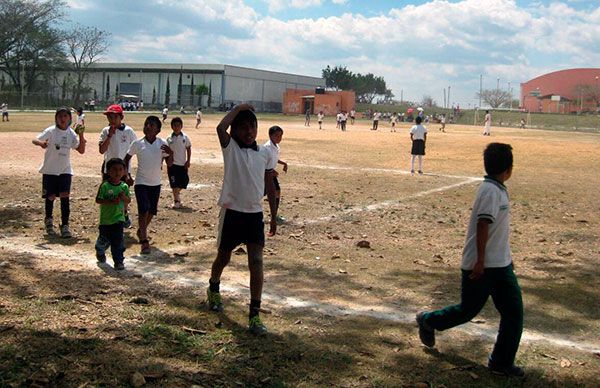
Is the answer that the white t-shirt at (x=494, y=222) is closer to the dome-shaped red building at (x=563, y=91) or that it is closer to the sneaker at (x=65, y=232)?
the sneaker at (x=65, y=232)

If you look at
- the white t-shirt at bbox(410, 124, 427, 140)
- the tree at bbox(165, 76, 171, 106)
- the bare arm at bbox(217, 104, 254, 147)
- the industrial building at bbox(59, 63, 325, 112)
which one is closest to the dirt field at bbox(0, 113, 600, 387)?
the bare arm at bbox(217, 104, 254, 147)

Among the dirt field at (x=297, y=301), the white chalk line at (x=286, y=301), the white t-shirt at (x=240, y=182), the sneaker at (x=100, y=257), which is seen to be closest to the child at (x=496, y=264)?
the dirt field at (x=297, y=301)

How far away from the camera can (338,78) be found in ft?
429

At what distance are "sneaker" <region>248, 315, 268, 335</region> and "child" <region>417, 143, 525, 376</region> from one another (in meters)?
1.55

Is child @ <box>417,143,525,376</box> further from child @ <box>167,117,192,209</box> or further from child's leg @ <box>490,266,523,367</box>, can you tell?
child @ <box>167,117,192,209</box>

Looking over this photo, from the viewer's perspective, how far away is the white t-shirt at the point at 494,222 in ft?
14.5

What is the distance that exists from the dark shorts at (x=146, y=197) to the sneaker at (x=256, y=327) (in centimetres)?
342

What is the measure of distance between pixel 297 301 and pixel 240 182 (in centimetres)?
148

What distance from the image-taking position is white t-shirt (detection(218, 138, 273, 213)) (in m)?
5.09

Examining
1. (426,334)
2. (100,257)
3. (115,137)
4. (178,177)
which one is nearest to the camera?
(426,334)

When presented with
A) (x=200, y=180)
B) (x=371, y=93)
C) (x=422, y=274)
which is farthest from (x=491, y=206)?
(x=371, y=93)

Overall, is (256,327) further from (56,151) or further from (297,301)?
(56,151)

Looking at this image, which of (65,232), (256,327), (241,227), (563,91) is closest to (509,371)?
(256,327)

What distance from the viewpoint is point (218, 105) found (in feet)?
301
